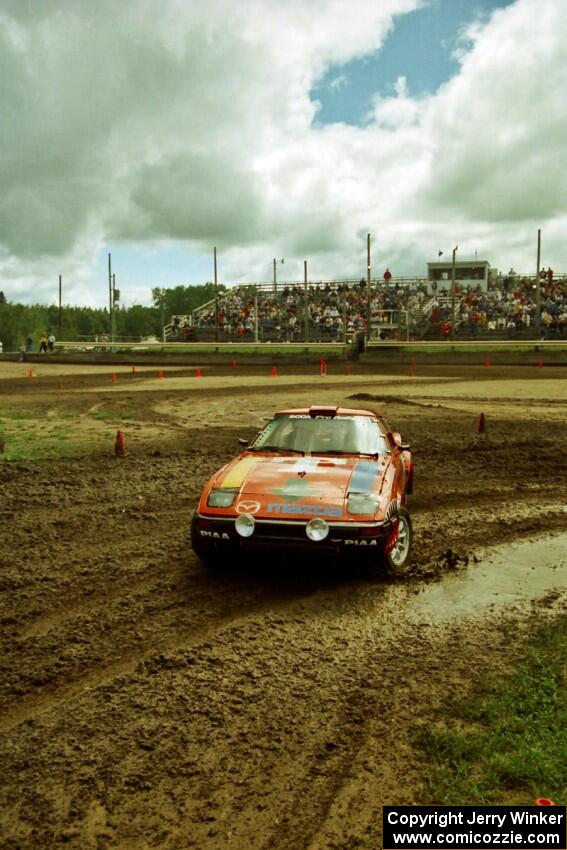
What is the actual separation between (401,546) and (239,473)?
1.64 m

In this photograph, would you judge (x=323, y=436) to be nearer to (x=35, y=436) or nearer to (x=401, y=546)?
(x=401, y=546)

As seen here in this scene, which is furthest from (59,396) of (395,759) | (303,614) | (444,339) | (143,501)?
(444,339)

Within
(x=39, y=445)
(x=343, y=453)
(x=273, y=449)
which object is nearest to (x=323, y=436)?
(x=343, y=453)

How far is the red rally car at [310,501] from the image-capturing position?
6039 millimetres

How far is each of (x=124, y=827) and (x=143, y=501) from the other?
640 cm

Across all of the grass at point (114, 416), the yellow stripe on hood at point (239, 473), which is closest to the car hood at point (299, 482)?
the yellow stripe on hood at point (239, 473)

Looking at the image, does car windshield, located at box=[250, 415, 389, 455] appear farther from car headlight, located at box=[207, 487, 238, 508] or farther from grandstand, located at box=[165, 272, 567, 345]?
grandstand, located at box=[165, 272, 567, 345]

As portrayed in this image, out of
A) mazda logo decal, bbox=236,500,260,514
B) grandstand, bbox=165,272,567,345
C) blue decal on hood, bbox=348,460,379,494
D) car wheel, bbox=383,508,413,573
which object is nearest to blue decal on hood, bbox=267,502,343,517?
mazda logo decal, bbox=236,500,260,514

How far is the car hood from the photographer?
20.2ft

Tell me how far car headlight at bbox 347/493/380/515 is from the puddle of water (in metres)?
0.82

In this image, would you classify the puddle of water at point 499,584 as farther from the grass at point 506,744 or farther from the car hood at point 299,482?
the grass at point 506,744

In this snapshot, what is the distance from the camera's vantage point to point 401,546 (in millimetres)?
6711

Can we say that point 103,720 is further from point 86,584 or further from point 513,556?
point 513,556

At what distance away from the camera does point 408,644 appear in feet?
16.8
